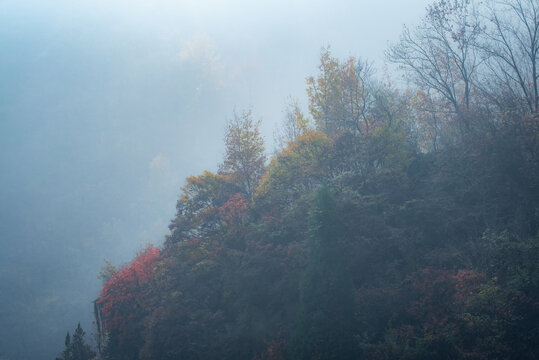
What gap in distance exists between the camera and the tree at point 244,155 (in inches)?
727

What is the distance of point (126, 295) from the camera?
Answer: 15.2m

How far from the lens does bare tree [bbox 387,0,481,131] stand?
1731 centimetres

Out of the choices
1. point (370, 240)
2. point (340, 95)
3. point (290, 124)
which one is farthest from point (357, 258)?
point (290, 124)

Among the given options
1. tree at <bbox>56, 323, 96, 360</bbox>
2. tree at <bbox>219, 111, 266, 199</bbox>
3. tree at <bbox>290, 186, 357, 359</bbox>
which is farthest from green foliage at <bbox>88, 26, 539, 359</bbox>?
tree at <bbox>56, 323, 96, 360</bbox>

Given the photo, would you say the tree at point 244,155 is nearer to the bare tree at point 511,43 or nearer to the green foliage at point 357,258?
the green foliage at point 357,258

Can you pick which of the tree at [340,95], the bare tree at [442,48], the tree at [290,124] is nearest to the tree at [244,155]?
the tree at [340,95]

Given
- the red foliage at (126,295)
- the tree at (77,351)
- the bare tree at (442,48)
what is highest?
the bare tree at (442,48)

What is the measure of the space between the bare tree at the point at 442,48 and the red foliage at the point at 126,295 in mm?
16714

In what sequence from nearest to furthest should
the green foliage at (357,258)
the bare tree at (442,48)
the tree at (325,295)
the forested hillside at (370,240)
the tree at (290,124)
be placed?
the green foliage at (357,258) → the forested hillside at (370,240) → the tree at (325,295) → the bare tree at (442,48) → the tree at (290,124)

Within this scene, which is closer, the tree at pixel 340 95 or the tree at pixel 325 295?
the tree at pixel 325 295

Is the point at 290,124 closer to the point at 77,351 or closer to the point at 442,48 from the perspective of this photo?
the point at 442,48

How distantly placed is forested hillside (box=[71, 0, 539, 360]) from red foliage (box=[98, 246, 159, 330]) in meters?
0.06

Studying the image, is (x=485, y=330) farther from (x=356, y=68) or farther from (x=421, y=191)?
(x=356, y=68)

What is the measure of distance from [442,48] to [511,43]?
337 cm
